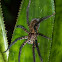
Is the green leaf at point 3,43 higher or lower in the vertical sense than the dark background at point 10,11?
lower

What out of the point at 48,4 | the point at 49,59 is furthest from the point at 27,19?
the point at 49,59

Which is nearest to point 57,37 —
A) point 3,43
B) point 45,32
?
point 45,32

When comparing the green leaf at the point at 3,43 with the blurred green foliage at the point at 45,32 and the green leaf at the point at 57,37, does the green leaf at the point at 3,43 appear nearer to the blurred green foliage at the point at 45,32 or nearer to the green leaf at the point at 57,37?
the blurred green foliage at the point at 45,32

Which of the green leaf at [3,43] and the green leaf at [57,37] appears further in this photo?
the green leaf at [3,43]

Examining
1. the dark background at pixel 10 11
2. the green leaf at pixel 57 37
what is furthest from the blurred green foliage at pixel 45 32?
Answer: the dark background at pixel 10 11

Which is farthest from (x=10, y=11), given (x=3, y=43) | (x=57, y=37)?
(x=57, y=37)

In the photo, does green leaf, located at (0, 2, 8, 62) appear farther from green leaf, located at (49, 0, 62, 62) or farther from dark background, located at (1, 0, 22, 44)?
green leaf, located at (49, 0, 62, 62)

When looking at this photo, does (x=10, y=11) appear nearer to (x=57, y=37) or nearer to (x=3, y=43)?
(x=3, y=43)

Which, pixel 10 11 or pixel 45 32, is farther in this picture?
pixel 10 11

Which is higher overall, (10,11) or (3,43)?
(10,11)

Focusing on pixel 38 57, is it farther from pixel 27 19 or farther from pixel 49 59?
pixel 27 19
